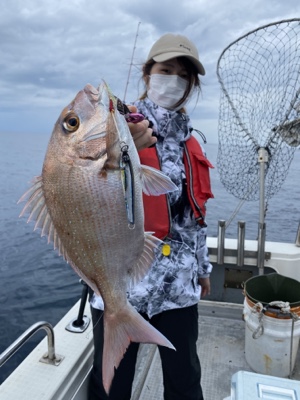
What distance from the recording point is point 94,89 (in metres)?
1.41

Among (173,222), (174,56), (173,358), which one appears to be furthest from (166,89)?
(173,358)

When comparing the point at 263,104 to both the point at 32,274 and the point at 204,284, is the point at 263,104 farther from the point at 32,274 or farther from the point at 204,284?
the point at 32,274

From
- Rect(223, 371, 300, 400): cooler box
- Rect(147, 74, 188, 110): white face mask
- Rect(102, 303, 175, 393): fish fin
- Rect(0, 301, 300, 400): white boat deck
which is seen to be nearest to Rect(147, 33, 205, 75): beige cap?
Rect(147, 74, 188, 110): white face mask

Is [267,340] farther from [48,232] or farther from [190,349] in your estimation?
[48,232]

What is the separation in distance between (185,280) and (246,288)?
172 cm

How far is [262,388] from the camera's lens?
1886mm

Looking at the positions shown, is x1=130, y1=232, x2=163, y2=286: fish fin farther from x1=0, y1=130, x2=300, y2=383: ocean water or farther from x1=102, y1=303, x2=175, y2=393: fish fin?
x1=0, y1=130, x2=300, y2=383: ocean water

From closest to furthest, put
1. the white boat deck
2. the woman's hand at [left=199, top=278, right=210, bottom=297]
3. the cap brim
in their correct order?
the cap brim → the white boat deck → the woman's hand at [left=199, top=278, right=210, bottom=297]

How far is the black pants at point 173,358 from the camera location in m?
2.13

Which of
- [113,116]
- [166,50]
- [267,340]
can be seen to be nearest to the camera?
[113,116]

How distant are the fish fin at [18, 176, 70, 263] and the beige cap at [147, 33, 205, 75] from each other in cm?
108

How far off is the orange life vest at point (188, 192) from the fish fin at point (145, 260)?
1.39 ft

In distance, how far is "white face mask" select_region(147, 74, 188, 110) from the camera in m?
2.16

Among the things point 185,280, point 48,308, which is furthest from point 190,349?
point 48,308
